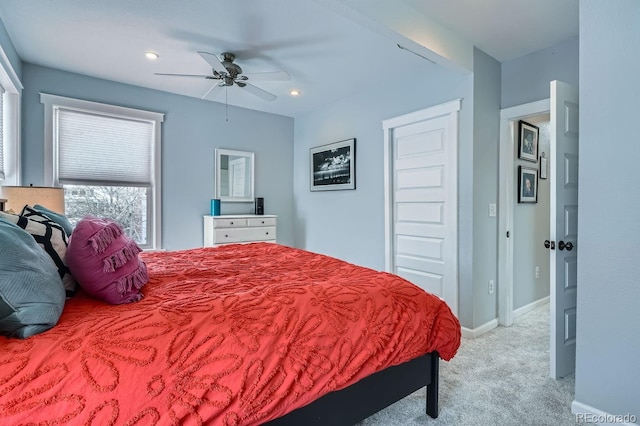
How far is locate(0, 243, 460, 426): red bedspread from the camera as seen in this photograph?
83cm

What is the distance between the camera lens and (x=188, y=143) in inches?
162

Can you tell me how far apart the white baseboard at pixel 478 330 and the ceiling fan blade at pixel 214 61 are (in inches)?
123

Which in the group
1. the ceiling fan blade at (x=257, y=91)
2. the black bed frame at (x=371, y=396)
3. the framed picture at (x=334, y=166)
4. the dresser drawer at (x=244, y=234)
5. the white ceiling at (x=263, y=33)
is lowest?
the black bed frame at (x=371, y=396)

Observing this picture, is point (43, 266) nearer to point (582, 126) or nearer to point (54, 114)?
point (582, 126)

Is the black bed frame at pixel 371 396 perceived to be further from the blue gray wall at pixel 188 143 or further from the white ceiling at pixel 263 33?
the blue gray wall at pixel 188 143

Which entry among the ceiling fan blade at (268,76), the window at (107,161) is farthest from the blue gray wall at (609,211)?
the window at (107,161)

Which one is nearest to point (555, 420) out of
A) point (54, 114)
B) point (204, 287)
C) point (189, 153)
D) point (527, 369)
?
point (527, 369)

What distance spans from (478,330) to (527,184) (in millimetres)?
1639

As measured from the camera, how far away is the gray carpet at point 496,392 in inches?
67.5

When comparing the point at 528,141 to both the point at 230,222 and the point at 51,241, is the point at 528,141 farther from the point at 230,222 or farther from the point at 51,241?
the point at 51,241

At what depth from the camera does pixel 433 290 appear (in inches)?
126

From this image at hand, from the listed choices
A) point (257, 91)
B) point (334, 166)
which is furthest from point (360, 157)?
point (257, 91)

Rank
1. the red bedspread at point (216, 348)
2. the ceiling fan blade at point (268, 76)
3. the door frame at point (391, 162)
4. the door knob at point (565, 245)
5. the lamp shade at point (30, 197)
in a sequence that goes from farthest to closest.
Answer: the door frame at point (391, 162), the ceiling fan blade at point (268, 76), the lamp shade at point (30, 197), the door knob at point (565, 245), the red bedspread at point (216, 348)

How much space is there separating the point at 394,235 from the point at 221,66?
7.85 feet
